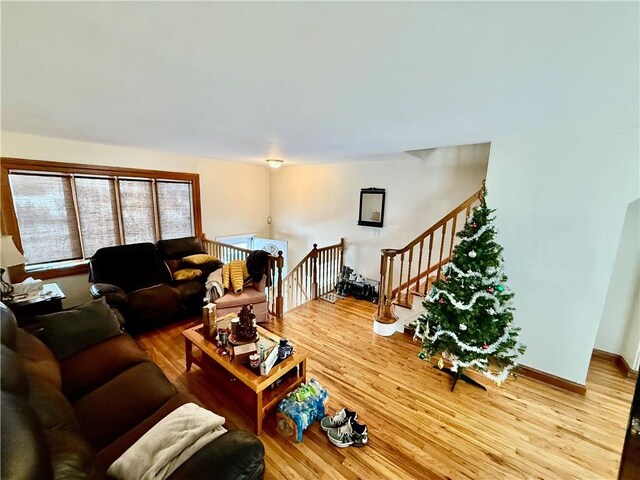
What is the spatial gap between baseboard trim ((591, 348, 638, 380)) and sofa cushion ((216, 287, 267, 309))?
156 inches

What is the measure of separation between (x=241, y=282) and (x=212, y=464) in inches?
95.4

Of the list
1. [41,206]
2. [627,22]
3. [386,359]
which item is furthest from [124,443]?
[41,206]

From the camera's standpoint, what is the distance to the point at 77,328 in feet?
6.52

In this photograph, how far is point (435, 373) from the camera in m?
2.59

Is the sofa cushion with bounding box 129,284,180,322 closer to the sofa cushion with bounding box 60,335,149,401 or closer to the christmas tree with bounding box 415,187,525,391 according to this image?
the sofa cushion with bounding box 60,335,149,401

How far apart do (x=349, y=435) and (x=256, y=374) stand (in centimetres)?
80

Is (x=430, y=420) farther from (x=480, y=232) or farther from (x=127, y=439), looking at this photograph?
(x=127, y=439)

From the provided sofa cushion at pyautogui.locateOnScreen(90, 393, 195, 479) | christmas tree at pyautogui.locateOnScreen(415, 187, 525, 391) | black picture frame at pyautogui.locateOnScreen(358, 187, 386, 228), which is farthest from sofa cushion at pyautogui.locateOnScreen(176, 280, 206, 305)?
christmas tree at pyautogui.locateOnScreen(415, 187, 525, 391)

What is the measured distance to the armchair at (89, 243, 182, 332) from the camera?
113 inches

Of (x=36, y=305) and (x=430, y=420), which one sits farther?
(x=36, y=305)

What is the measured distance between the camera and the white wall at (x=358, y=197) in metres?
3.76

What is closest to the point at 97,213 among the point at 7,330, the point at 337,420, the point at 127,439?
the point at 7,330

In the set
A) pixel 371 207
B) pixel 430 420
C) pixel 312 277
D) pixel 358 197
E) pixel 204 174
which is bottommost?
pixel 430 420

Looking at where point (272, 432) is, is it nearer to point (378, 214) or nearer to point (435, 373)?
point (435, 373)
